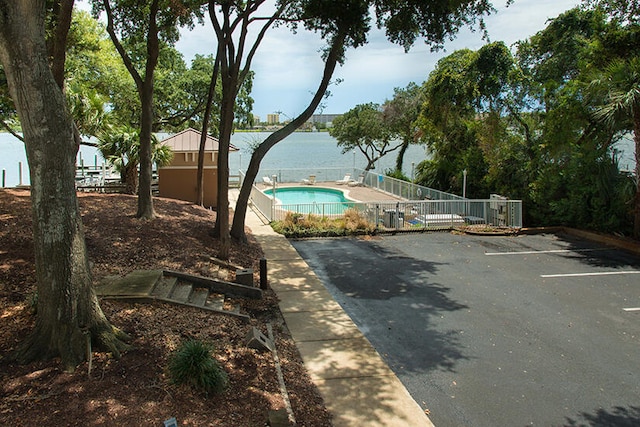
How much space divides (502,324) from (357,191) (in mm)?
21858

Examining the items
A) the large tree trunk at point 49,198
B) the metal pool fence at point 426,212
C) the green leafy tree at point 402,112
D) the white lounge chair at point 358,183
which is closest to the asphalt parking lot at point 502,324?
the metal pool fence at point 426,212

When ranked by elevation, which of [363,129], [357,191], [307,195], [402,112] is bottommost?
[307,195]

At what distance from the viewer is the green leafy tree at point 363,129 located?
37.5 m

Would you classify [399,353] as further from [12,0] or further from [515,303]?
[12,0]

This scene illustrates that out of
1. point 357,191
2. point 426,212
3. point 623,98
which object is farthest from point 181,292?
point 357,191

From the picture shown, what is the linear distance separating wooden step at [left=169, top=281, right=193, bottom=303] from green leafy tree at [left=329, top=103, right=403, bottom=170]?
99.3 feet

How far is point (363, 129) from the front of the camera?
124ft

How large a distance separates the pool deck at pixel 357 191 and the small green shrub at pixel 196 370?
21654 millimetres

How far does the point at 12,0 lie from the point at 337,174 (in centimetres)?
3390

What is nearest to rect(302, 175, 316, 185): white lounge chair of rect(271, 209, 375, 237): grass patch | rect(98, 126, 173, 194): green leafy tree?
rect(271, 209, 375, 237): grass patch

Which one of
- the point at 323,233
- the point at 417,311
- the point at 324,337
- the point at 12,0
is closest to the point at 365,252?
the point at 323,233

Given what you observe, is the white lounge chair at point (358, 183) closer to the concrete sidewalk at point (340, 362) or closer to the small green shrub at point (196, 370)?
the concrete sidewalk at point (340, 362)

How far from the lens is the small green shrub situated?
505 cm

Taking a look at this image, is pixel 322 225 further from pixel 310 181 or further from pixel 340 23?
pixel 310 181
